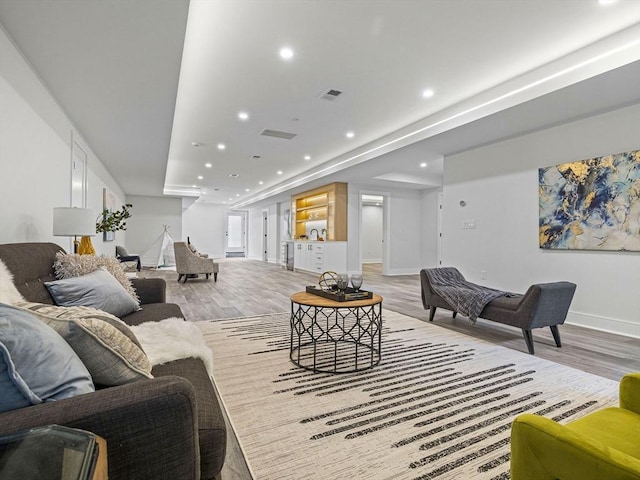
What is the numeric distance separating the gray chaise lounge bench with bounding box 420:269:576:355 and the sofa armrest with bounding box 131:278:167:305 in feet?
10.2

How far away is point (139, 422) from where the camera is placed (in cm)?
81

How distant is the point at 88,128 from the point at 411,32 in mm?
4295

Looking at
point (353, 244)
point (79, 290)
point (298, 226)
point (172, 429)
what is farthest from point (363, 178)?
point (172, 429)

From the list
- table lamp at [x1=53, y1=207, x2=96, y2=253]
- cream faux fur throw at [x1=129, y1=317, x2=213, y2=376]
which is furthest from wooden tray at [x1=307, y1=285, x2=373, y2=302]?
table lamp at [x1=53, y1=207, x2=96, y2=253]

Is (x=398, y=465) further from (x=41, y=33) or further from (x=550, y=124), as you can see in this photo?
(x=550, y=124)

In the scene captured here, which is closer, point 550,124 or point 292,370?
point 292,370

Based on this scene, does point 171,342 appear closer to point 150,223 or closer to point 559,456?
point 559,456

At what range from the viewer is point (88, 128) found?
4551mm

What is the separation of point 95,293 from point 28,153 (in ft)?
5.46

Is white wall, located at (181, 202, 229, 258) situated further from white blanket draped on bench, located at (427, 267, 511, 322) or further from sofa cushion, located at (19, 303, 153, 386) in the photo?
sofa cushion, located at (19, 303, 153, 386)

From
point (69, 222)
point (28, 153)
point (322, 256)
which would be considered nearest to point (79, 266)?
point (69, 222)

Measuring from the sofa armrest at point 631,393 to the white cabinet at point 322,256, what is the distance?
6.92 m

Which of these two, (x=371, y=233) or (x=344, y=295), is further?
(x=371, y=233)

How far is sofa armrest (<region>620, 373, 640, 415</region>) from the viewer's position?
3.83ft
